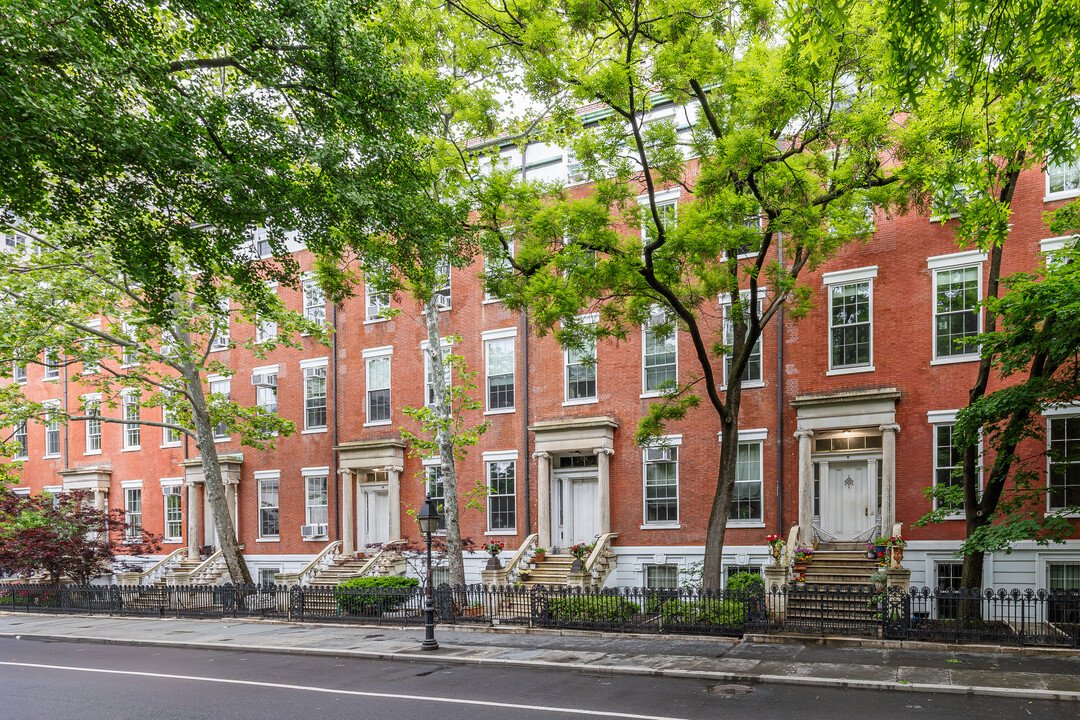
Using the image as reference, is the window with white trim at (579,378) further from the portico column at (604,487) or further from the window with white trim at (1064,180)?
the window with white trim at (1064,180)

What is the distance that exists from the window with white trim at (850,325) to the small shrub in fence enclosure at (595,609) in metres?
8.32

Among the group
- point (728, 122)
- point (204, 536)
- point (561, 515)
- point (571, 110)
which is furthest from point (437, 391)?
point (204, 536)

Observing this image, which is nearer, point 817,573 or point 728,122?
point 728,122

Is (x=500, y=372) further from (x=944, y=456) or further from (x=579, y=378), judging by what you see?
(x=944, y=456)

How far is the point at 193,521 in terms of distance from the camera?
28.9 meters

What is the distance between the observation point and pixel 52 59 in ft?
26.2

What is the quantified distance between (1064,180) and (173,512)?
31.7 meters

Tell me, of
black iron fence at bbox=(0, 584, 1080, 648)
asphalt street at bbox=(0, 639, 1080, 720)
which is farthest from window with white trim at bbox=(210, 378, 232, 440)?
asphalt street at bbox=(0, 639, 1080, 720)

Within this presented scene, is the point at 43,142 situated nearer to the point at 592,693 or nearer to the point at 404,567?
the point at 592,693

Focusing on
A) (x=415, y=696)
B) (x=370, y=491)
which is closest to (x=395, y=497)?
(x=370, y=491)

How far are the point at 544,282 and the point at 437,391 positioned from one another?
260 inches

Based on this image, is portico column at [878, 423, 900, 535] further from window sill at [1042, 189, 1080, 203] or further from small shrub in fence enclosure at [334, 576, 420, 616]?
small shrub in fence enclosure at [334, 576, 420, 616]

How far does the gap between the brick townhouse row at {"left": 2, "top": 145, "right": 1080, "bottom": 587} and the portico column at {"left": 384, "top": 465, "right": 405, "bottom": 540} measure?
0.05 meters

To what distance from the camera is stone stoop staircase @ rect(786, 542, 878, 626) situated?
1543cm
